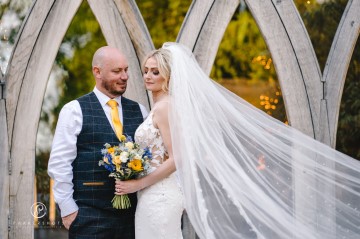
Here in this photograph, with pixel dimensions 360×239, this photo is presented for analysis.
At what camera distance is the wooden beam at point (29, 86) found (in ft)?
14.0

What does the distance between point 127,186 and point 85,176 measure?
252 mm

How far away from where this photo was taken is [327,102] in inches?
174

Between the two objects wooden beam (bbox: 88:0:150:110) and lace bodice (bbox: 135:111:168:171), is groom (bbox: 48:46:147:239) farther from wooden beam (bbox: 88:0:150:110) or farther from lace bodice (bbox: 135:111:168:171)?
A: wooden beam (bbox: 88:0:150:110)

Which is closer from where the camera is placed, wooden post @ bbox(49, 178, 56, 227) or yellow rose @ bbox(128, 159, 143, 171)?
yellow rose @ bbox(128, 159, 143, 171)

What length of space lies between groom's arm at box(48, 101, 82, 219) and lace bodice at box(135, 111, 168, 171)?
34 cm

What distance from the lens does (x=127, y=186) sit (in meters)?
3.43

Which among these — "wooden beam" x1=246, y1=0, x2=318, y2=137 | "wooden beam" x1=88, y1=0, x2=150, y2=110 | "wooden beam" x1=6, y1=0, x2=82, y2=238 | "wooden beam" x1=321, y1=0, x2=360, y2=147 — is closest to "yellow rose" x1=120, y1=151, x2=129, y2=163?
"wooden beam" x1=88, y1=0, x2=150, y2=110

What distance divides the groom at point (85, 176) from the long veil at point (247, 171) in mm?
436

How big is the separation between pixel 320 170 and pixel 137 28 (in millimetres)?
1597

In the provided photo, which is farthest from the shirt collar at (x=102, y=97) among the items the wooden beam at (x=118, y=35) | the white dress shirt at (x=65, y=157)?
the wooden beam at (x=118, y=35)

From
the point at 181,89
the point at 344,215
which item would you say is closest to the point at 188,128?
the point at 181,89

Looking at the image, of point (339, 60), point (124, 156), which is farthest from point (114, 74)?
point (339, 60)

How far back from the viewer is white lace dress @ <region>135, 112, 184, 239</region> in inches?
133

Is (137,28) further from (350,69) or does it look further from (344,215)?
(344,215)
